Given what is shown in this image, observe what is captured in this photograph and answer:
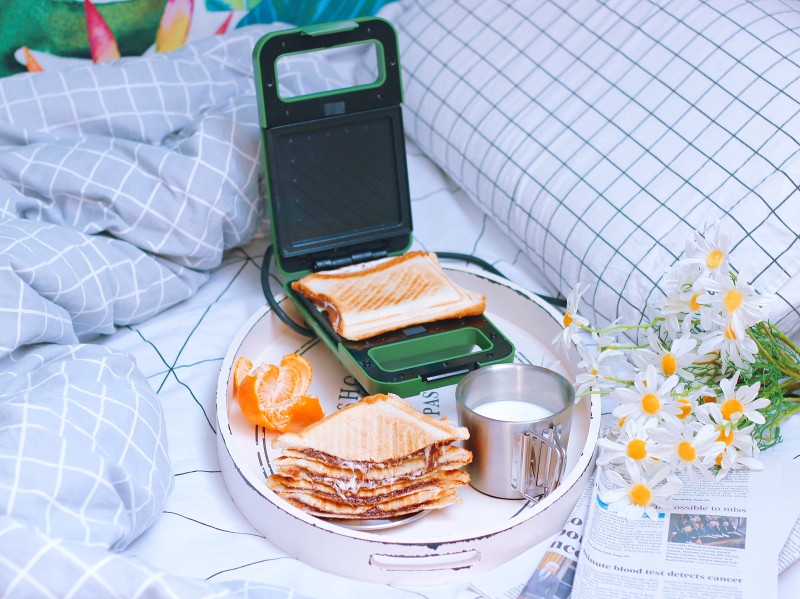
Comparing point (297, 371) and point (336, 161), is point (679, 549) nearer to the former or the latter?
point (297, 371)

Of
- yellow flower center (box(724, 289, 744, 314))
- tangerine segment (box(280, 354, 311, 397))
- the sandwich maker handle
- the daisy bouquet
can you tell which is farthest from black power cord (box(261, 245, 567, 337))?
yellow flower center (box(724, 289, 744, 314))

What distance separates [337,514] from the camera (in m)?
0.92

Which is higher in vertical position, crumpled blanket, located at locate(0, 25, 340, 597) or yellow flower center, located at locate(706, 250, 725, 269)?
yellow flower center, located at locate(706, 250, 725, 269)

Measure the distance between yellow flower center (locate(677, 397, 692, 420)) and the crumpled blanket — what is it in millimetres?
418

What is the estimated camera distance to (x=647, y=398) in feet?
2.92

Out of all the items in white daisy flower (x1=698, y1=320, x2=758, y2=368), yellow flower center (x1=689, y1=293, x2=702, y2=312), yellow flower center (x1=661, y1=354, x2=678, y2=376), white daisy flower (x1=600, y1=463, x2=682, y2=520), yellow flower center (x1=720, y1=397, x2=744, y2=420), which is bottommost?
white daisy flower (x1=600, y1=463, x2=682, y2=520)

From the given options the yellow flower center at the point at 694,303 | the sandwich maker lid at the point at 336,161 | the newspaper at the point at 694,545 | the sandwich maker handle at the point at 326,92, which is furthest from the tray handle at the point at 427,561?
the sandwich maker handle at the point at 326,92

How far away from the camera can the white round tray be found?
0.88 metres

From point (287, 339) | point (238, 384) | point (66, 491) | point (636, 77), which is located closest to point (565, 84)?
point (636, 77)

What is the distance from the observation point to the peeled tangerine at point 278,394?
1051mm

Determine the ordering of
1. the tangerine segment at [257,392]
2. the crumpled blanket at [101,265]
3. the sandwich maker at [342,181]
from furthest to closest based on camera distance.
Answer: the sandwich maker at [342,181] → the tangerine segment at [257,392] → the crumpled blanket at [101,265]

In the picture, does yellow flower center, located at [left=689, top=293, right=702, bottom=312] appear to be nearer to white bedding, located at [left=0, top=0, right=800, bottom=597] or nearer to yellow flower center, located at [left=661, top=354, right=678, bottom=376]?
yellow flower center, located at [left=661, top=354, right=678, bottom=376]

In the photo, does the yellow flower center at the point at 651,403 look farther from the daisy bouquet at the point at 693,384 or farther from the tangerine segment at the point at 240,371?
the tangerine segment at the point at 240,371

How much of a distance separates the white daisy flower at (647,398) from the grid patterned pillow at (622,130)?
0.82 feet
